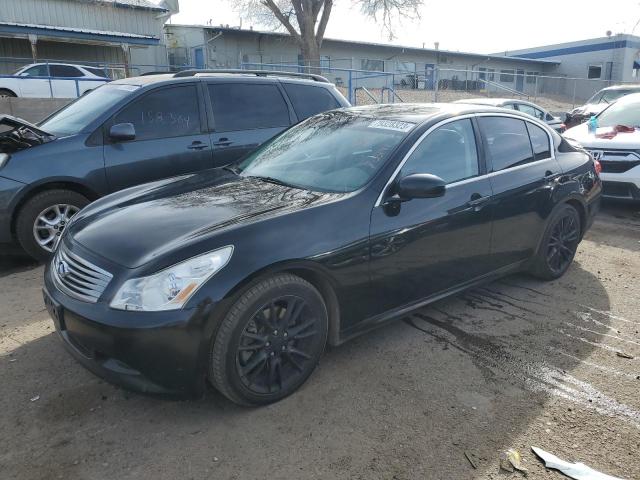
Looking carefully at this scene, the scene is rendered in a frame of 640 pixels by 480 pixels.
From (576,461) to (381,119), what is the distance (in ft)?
8.39

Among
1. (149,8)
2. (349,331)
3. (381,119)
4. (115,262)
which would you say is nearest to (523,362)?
(349,331)

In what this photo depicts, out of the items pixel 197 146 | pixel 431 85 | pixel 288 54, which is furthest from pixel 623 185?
pixel 288 54

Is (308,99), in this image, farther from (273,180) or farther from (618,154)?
(618,154)

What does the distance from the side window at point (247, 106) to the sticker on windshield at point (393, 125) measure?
244 cm

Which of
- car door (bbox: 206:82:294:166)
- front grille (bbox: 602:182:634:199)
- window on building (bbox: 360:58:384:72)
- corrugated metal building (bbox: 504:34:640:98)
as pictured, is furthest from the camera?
corrugated metal building (bbox: 504:34:640:98)

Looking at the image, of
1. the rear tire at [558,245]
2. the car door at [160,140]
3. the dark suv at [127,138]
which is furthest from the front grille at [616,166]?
the car door at [160,140]

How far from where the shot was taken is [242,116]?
5.86 meters

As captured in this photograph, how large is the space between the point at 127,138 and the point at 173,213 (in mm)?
2402

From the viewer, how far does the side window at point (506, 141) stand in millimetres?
4023

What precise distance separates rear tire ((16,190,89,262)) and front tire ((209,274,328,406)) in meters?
3.14

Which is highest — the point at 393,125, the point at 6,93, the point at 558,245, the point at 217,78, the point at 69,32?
the point at 69,32

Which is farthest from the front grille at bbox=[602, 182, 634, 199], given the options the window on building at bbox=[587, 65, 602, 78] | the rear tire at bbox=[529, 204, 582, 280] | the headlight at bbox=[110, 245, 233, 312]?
the window on building at bbox=[587, 65, 602, 78]

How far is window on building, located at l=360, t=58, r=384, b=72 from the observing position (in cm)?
3206

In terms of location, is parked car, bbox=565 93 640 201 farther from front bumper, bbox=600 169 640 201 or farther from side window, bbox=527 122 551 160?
side window, bbox=527 122 551 160
